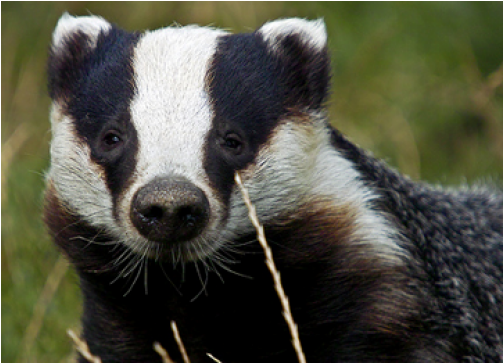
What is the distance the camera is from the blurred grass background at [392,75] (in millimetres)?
6730

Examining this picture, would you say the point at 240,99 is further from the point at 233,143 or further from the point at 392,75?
the point at 392,75

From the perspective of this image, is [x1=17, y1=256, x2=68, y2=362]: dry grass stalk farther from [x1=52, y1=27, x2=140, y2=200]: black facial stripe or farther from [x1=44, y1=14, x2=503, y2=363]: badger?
[x1=52, y1=27, x2=140, y2=200]: black facial stripe

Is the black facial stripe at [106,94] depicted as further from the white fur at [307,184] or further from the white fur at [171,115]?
the white fur at [307,184]

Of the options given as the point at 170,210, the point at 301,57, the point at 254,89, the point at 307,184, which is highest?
the point at 301,57

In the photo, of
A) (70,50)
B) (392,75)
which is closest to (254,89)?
(70,50)

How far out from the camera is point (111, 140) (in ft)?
11.4

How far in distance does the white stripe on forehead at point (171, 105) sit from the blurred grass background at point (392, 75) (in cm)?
245

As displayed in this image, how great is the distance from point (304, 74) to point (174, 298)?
1116 millimetres

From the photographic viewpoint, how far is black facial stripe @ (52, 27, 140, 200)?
3398 millimetres

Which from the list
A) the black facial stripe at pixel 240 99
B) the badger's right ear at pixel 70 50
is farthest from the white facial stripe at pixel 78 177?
the black facial stripe at pixel 240 99

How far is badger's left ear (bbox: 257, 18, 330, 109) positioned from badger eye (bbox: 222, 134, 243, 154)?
1.25 feet

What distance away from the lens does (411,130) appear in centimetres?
702

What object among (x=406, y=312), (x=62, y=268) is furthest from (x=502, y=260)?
(x=62, y=268)

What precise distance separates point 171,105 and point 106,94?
35cm
